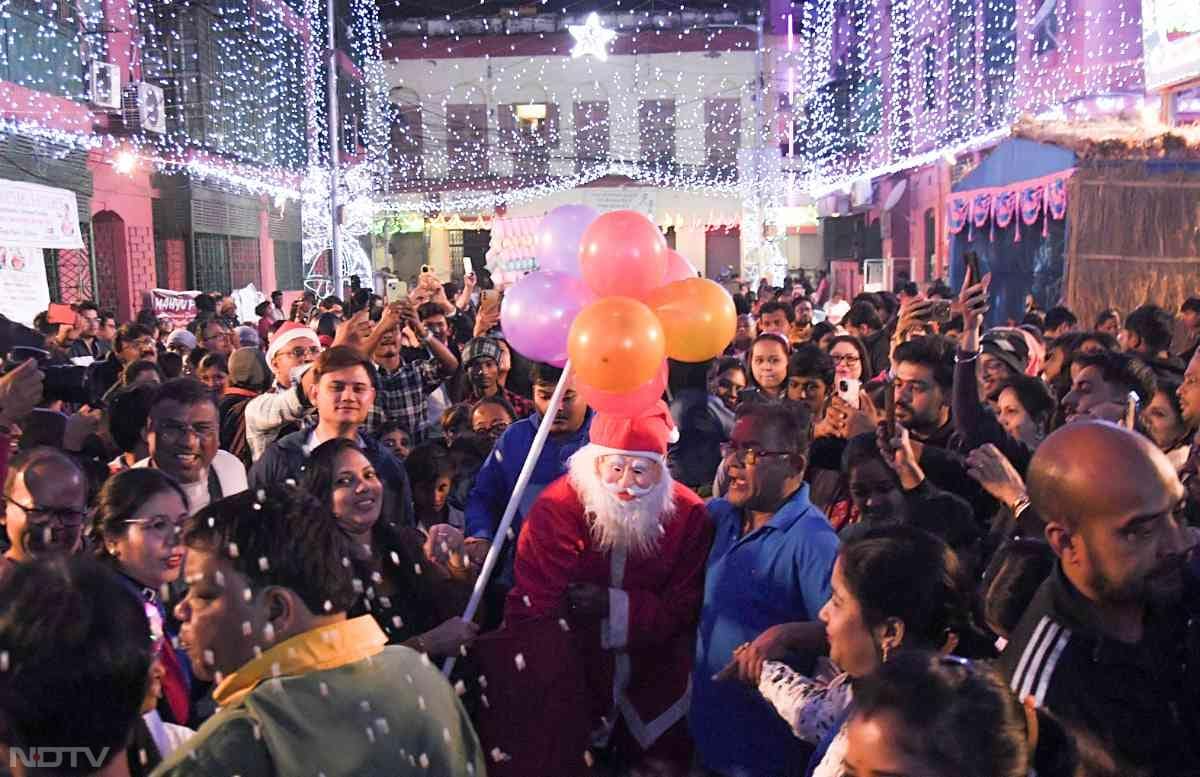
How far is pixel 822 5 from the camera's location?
1302 inches

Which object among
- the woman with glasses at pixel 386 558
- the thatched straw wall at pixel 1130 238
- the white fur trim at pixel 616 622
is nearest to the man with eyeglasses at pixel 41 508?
the woman with glasses at pixel 386 558

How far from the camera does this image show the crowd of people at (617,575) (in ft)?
5.96

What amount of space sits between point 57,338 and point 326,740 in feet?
30.4

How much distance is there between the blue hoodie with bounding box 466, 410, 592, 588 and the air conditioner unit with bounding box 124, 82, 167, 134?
15.0 m

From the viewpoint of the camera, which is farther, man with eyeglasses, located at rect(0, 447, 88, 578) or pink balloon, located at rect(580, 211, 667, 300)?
pink balloon, located at rect(580, 211, 667, 300)

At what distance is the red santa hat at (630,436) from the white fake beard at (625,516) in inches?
4.1

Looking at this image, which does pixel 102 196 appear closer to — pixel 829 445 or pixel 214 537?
pixel 829 445

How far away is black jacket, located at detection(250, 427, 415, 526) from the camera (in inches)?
169

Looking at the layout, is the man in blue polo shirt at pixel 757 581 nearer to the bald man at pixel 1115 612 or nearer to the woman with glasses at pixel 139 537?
the bald man at pixel 1115 612

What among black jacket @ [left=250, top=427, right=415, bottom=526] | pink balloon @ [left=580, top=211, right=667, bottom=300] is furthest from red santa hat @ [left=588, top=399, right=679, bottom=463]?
black jacket @ [left=250, top=427, right=415, bottom=526]

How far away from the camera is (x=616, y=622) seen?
330cm

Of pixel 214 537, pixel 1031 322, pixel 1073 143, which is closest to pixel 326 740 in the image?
pixel 214 537

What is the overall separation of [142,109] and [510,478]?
15300 mm

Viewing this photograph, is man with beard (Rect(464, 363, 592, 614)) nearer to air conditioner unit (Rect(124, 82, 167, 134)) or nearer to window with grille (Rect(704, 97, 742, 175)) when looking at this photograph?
air conditioner unit (Rect(124, 82, 167, 134))
